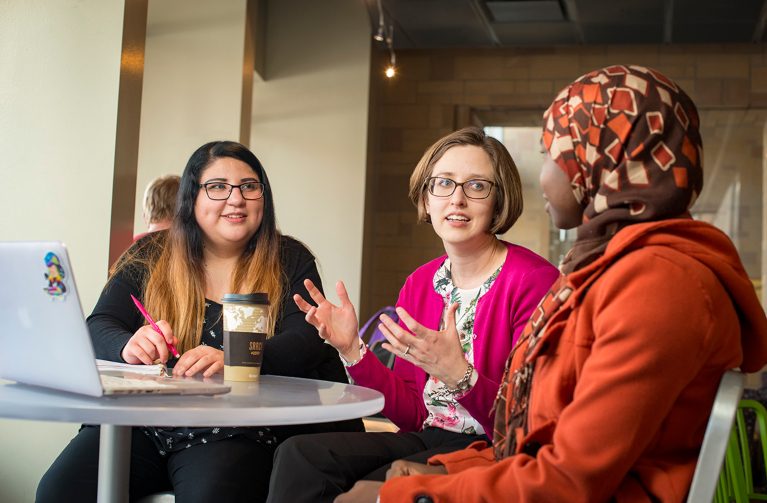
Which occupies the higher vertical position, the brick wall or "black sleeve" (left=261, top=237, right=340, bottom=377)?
the brick wall

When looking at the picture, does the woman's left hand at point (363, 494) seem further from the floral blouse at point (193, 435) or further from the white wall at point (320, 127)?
the white wall at point (320, 127)

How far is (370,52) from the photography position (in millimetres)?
5578

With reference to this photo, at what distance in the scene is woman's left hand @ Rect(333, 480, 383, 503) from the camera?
117 cm

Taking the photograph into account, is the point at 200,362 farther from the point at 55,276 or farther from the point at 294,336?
the point at 55,276

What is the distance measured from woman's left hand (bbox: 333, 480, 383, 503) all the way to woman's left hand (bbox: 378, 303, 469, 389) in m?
0.26

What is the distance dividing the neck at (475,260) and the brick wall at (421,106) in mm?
3996

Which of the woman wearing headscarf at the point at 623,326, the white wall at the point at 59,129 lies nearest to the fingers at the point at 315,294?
the woman wearing headscarf at the point at 623,326

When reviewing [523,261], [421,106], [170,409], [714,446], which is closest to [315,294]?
[523,261]

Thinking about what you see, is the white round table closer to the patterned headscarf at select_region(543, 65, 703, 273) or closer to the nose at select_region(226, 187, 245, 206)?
the patterned headscarf at select_region(543, 65, 703, 273)

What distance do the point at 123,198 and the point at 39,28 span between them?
2.19 ft

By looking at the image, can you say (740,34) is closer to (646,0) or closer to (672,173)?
(646,0)

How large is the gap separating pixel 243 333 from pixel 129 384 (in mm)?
287

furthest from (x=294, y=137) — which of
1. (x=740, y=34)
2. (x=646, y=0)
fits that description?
(x=740, y=34)

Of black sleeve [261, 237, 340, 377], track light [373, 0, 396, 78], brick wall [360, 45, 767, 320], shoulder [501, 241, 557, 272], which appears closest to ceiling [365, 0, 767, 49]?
track light [373, 0, 396, 78]
